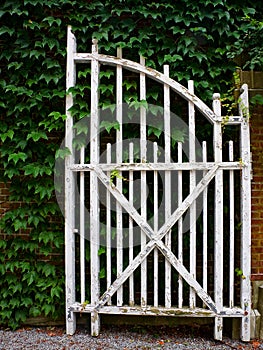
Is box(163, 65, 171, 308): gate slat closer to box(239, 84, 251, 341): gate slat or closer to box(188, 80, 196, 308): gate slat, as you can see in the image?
box(188, 80, 196, 308): gate slat

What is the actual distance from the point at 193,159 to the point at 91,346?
179 centimetres

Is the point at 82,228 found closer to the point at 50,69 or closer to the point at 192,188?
the point at 192,188

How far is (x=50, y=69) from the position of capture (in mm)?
3441

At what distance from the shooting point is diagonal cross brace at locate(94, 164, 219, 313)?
313 cm

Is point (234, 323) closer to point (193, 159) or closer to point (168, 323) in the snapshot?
point (168, 323)

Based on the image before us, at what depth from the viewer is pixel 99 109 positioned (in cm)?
332

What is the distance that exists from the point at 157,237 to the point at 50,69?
71.5 inches

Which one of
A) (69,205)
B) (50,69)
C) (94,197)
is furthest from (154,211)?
(50,69)

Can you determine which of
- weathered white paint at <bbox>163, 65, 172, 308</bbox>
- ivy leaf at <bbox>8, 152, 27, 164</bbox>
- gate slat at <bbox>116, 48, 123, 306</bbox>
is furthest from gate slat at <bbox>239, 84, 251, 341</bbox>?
ivy leaf at <bbox>8, 152, 27, 164</bbox>

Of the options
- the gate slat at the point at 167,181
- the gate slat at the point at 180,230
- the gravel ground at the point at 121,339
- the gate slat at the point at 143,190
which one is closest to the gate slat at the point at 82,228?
the gravel ground at the point at 121,339

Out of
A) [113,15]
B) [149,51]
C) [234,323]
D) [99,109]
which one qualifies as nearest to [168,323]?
[234,323]

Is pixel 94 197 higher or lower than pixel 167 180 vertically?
lower

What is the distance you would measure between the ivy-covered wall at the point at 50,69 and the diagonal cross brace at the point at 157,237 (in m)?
0.55

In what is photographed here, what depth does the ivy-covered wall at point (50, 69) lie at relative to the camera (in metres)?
3.33
